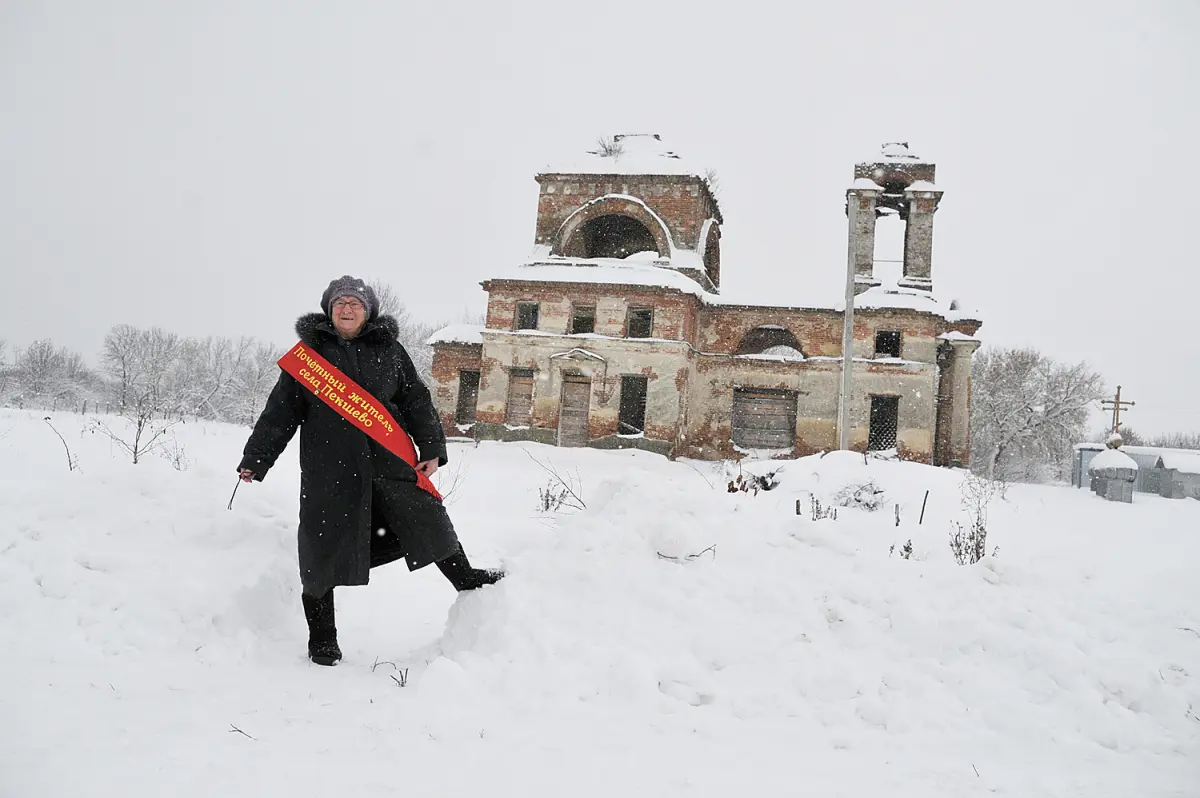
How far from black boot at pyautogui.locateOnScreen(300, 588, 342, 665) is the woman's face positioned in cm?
152

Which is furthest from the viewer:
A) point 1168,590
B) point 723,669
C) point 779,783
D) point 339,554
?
point 1168,590

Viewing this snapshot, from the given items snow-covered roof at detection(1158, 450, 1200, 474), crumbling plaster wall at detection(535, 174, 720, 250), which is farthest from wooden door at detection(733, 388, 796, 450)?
snow-covered roof at detection(1158, 450, 1200, 474)

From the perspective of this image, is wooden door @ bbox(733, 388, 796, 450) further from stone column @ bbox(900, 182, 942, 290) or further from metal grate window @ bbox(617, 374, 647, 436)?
stone column @ bbox(900, 182, 942, 290)

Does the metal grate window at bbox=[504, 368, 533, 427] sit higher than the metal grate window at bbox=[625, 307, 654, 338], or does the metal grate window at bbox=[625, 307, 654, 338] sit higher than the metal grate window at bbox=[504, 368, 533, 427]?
the metal grate window at bbox=[625, 307, 654, 338]

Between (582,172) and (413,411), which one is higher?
(582,172)

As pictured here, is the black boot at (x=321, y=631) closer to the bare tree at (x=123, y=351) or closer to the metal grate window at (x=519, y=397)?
the metal grate window at (x=519, y=397)

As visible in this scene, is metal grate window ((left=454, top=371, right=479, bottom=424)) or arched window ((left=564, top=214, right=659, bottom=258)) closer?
metal grate window ((left=454, top=371, right=479, bottom=424))

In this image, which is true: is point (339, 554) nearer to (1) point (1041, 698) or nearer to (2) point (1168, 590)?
(1) point (1041, 698)

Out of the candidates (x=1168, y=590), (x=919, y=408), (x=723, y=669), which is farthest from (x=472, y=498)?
(x=919, y=408)

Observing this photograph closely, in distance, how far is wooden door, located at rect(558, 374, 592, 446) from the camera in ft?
76.4

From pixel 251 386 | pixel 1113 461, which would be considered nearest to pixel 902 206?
pixel 1113 461

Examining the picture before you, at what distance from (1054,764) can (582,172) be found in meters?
24.2

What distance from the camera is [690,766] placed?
305cm

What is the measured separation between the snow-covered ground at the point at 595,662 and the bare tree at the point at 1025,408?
37.7 m
